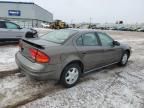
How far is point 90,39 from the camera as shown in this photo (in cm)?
491

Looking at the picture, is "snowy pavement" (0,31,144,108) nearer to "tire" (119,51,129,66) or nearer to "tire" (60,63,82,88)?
"tire" (60,63,82,88)

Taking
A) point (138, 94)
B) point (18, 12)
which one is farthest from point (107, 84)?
point (18, 12)

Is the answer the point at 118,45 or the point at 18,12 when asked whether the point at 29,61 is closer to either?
the point at 118,45

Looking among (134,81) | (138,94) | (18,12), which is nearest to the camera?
(138,94)

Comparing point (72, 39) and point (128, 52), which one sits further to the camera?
point (128, 52)

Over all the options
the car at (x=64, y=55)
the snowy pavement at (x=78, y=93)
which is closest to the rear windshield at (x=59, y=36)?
the car at (x=64, y=55)

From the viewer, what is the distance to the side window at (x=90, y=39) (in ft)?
15.4

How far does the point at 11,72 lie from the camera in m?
5.31

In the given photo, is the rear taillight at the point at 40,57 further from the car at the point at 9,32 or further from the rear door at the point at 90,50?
the car at the point at 9,32

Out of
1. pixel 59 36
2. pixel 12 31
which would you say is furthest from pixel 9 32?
pixel 59 36

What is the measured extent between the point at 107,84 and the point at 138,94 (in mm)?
867

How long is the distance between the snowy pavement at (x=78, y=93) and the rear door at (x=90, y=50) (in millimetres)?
503

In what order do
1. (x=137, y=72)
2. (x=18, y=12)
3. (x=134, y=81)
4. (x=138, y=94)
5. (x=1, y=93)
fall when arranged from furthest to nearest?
1. (x=18, y=12)
2. (x=137, y=72)
3. (x=134, y=81)
4. (x=138, y=94)
5. (x=1, y=93)

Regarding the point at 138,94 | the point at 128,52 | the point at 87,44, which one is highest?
the point at 87,44
